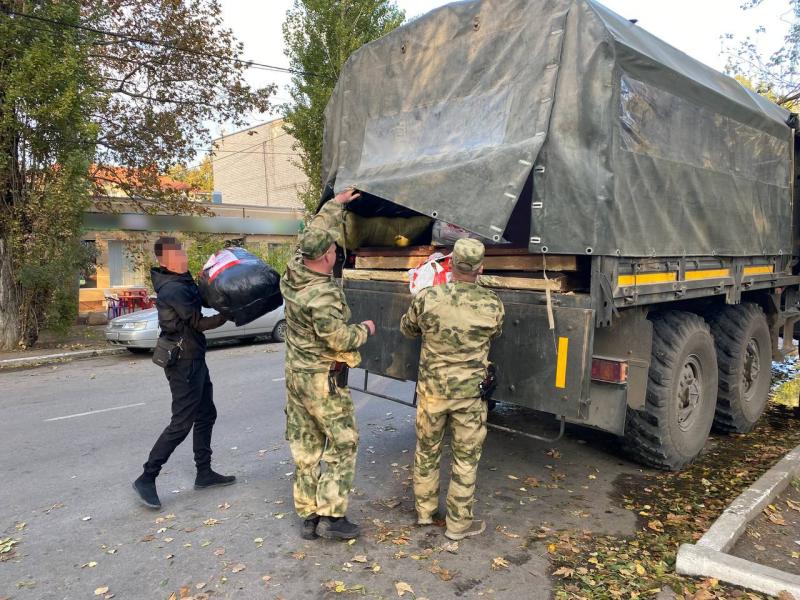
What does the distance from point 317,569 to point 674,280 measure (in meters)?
3.11

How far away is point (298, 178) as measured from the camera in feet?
110

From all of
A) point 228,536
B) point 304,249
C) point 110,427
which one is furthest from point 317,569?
point 110,427

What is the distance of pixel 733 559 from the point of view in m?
3.24

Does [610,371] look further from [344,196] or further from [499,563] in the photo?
[344,196]

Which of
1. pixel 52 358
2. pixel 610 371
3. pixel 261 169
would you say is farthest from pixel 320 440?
pixel 261 169

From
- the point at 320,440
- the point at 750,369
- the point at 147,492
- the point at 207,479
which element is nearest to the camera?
the point at 320,440

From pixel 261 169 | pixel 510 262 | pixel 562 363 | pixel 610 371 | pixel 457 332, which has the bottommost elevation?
pixel 610 371

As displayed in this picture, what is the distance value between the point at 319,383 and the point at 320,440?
411mm

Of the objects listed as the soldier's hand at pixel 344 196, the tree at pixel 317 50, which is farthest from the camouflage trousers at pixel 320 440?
the tree at pixel 317 50

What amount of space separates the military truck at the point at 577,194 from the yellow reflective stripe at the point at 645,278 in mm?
15

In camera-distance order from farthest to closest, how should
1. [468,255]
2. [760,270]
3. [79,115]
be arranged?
[79,115] → [760,270] → [468,255]

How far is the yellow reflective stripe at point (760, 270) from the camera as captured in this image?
5516mm

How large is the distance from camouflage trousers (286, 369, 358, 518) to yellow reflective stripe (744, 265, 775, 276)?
13.0 feet

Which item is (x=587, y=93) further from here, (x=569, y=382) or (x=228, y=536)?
(x=228, y=536)
